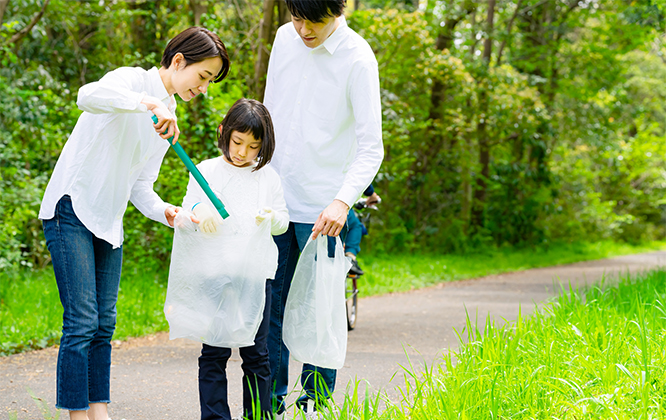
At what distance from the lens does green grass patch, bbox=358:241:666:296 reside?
9.67m

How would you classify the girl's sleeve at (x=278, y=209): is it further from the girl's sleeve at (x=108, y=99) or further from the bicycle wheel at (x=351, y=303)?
the bicycle wheel at (x=351, y=303)

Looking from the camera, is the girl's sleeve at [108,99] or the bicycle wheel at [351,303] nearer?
the girl's sleeve at [108,99]

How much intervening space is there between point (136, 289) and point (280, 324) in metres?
4.00

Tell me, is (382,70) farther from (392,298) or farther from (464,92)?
(392,298)

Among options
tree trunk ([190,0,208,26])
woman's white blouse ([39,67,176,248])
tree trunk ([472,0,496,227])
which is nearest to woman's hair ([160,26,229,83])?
A: woman's white blouse ([39,67,176,248])

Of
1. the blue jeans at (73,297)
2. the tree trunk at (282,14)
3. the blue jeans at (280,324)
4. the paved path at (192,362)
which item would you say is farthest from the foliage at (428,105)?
the blue jeans at (280,324)

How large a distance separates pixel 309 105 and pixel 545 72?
50.5 feet

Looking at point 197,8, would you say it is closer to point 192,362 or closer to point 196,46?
point 192,362

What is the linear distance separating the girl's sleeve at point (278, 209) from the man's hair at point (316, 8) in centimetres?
68

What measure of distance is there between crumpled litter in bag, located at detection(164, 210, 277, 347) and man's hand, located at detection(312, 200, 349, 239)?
26cm

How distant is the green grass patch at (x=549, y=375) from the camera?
8.97 feet

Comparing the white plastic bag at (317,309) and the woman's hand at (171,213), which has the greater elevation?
the woman's hand at (171,213)

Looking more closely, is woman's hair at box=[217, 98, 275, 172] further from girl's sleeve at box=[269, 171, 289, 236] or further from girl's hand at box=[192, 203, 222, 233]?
girl's hand at box=[192, 203, 222, 233]

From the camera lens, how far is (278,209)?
2891 mm
